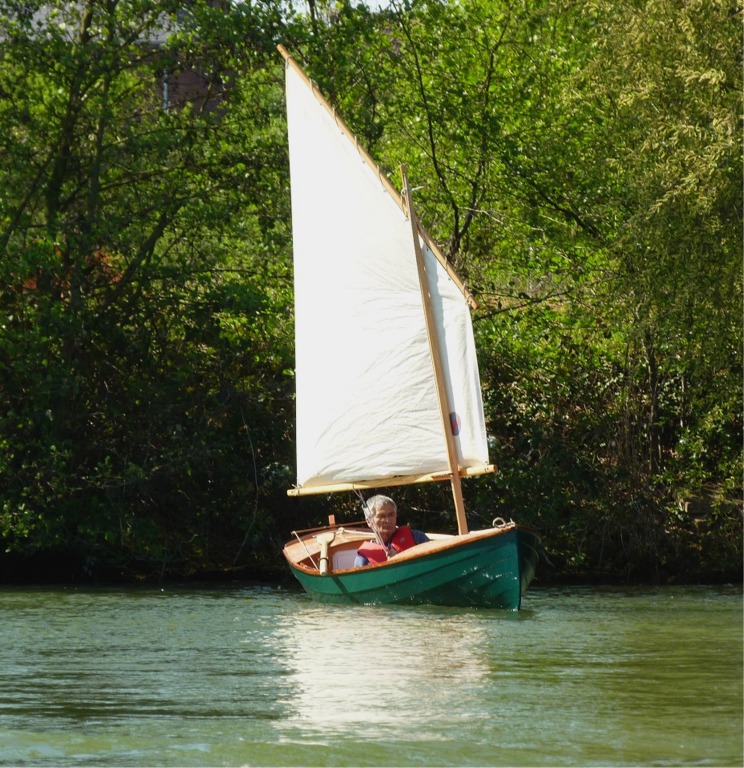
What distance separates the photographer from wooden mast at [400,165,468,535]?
54.8ft

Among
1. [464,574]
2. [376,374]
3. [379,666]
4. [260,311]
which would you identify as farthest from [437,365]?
[379,666]

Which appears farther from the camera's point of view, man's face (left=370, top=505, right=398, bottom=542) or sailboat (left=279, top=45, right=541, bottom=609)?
man's face (left=370, top=505, right=398, bottom=542)

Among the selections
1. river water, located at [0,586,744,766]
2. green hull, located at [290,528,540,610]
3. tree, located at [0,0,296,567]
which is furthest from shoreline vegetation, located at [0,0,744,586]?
green hull, located at [290,528,540,610]

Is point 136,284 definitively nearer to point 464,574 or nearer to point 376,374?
point 376,374

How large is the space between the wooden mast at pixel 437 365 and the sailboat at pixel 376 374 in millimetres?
18

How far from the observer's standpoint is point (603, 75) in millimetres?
18734

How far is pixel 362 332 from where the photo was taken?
1764 cm

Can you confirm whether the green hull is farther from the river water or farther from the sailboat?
the river water

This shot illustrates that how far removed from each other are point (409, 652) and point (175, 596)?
249 inches

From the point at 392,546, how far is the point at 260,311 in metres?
4.73

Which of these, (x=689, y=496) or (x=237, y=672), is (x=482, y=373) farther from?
(x=237, y=672)

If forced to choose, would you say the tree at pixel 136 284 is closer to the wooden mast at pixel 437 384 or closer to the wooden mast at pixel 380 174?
the wooden mast at pixel 380 174

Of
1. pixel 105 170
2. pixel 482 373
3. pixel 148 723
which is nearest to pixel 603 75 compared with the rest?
pixel 482 373

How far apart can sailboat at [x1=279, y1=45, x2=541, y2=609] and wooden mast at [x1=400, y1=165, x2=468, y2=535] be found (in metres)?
0.02
